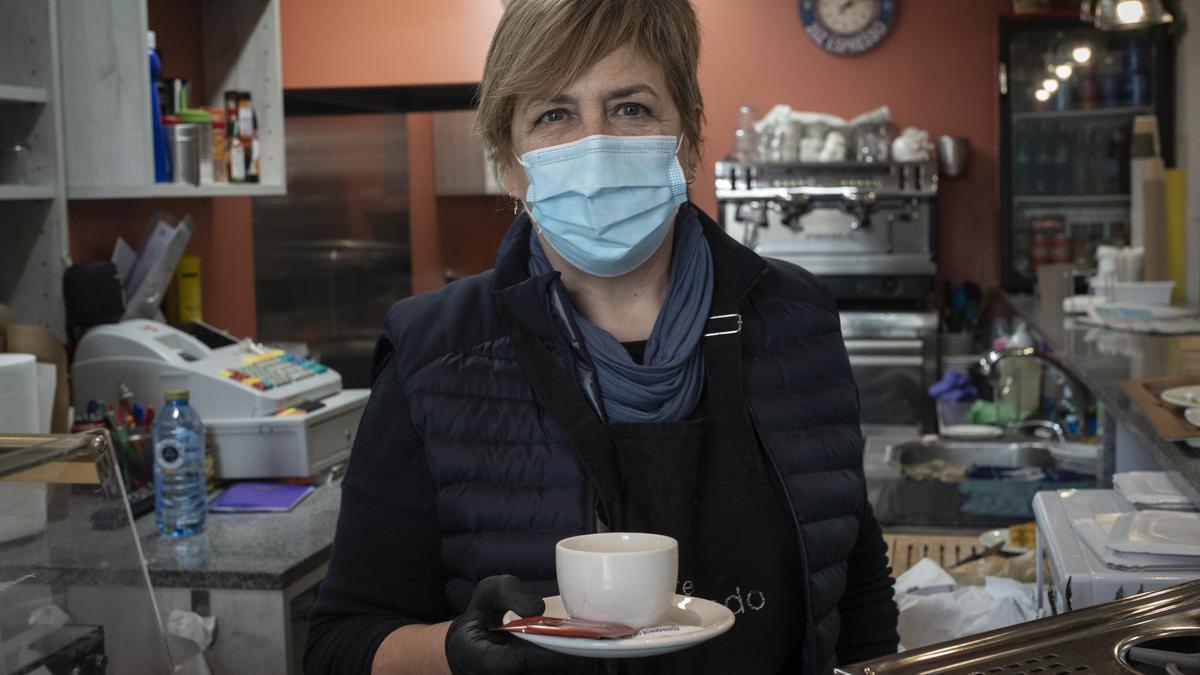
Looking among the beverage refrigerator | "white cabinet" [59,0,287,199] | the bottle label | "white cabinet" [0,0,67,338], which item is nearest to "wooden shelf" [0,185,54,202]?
"white cabinet" [0,0,67,338]

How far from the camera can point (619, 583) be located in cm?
112

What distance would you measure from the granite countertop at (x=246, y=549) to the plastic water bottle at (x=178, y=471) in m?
0.04

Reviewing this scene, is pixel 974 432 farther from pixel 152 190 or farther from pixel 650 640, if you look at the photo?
pixel 650 640

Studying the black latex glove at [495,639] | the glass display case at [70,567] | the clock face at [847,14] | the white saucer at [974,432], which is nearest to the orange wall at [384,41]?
the clock face at [847,14]

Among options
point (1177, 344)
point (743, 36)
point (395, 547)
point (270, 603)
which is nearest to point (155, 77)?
point (270, 603)

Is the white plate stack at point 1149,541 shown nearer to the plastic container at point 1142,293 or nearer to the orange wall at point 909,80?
the plastic container at point 1142,293

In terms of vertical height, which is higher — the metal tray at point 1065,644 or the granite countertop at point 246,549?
the metal tray at point 1065,644

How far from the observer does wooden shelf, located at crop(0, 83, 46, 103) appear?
2.99 meters

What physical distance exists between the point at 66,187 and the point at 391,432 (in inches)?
83.4

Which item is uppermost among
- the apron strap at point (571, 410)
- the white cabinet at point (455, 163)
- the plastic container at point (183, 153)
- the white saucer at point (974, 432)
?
the white cabinet at point (455, 163)

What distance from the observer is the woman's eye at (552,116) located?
1.58m

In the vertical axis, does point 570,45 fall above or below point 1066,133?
below

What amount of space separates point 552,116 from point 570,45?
0.31ft

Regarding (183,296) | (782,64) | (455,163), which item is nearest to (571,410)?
(183,296)
